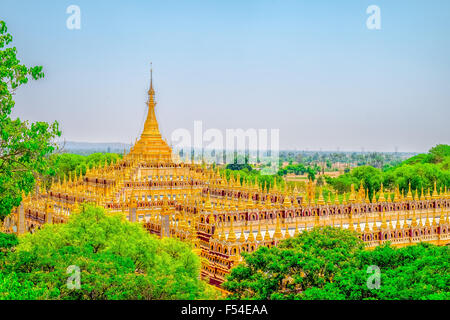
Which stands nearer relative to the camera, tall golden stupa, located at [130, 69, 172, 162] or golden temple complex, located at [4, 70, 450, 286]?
golden temple complex, located at [4, 70, 450, 286]

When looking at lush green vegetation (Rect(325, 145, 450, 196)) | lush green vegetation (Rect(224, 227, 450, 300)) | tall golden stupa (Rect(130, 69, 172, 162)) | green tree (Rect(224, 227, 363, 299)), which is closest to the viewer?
lush green vegetation (Rect(224, 227, 450, 300))

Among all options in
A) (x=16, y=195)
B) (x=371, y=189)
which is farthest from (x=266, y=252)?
(x=371, y=189)

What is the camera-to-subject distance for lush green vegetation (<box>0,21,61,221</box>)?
18.9 metres

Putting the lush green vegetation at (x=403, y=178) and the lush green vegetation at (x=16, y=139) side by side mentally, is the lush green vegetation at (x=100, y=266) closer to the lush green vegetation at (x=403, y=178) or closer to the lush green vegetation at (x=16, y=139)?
the lush green vegetation at (x=16, y=139)

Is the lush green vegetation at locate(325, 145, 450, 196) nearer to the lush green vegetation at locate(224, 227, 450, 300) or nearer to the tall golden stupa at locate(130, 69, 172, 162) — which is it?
the tall golden stupa at locate(130, 69, 172, 162)

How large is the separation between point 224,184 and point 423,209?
1809 centimetres

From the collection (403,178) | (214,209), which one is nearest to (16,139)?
(214,209)

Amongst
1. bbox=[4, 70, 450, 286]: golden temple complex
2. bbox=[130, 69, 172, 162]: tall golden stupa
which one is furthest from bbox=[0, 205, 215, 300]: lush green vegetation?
bbox=[130, 69, 172, 162]: tall golden stupa

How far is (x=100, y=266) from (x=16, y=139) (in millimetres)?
5500

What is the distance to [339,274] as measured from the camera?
64.6ft

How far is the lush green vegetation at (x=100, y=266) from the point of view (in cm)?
1794

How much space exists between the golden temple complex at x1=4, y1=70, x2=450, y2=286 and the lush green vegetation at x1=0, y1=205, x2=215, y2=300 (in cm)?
393

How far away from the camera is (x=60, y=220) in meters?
40.4

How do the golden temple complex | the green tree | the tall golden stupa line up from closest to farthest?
the green tree < the golden temple complex < the tall golden stupa
